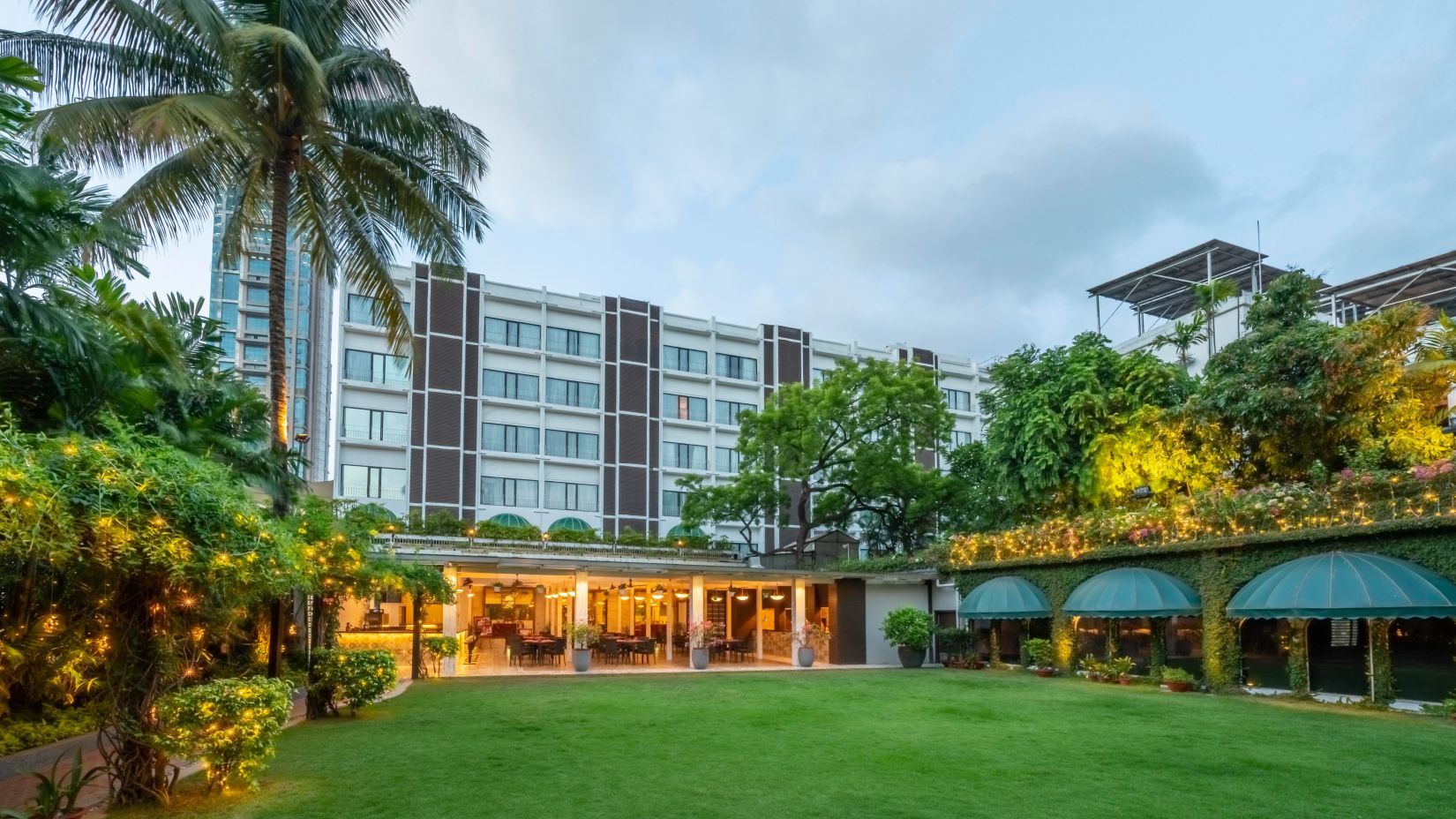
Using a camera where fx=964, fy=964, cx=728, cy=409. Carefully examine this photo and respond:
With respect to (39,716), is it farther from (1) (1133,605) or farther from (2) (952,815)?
(1) (1133,605)

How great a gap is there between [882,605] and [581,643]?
375 inches

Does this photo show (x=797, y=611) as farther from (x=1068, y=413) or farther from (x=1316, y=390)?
(x=1316, y=390)

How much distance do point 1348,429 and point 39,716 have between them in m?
24.8

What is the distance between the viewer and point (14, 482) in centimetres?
552

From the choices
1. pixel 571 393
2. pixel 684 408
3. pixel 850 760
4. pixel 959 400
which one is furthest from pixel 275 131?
pixel 959 400

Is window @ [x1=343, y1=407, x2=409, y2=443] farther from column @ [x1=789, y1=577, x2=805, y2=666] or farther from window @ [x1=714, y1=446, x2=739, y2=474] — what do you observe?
column @ [x1=789, y1=577, x2=805, y2=666]

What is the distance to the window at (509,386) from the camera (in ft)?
134

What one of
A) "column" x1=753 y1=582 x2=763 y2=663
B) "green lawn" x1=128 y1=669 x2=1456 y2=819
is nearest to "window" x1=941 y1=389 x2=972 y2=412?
"column" x1=753 y1=582 x2=763 y2=663

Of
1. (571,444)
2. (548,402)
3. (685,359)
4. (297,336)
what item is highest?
(297,336)

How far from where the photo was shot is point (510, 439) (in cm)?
4072

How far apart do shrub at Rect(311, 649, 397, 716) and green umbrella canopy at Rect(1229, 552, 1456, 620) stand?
15.4 metres

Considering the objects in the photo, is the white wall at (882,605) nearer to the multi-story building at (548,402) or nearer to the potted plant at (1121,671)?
the potted plant at (1121,671)

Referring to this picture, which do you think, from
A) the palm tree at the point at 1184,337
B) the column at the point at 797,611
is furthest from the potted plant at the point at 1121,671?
the palm tree at the point at 1184,337

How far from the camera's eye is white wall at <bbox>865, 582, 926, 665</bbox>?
28.7 metres
